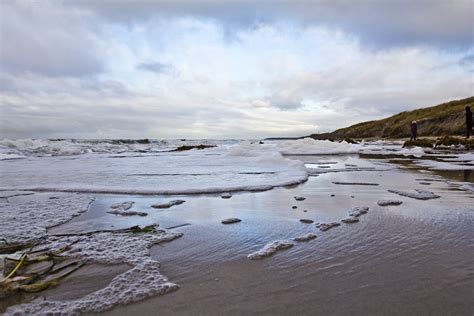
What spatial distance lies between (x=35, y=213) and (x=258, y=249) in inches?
114

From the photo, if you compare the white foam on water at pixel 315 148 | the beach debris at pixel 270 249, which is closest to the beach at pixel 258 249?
the beach debris at pixel 270 249

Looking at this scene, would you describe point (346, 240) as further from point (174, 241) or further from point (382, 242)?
point (174, 241)

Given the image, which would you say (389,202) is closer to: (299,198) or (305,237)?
(299,198)

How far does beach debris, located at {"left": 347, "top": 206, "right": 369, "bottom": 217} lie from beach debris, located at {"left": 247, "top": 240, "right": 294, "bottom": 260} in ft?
3.95

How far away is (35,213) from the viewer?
146 inches

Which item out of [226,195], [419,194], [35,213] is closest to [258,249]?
[226,195]

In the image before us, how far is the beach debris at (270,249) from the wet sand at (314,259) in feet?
0.17

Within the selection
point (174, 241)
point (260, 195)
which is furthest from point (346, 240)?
point (260, 195)

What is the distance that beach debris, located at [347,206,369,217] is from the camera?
11.2 feet

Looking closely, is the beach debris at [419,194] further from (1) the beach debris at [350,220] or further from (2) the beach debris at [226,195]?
(2) the beach debris at [226,195]

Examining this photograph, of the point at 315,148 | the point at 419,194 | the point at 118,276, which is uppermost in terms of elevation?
the point at 315,148

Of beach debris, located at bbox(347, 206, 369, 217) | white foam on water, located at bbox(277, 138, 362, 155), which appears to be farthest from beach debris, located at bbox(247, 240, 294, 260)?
white foam on water, located at bbox(277, 138, 362, 155)

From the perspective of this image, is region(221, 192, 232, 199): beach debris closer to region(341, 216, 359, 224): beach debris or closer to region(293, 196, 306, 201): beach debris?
region(293, 196, 306, 201): beach debris

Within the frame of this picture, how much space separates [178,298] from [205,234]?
1.13m
